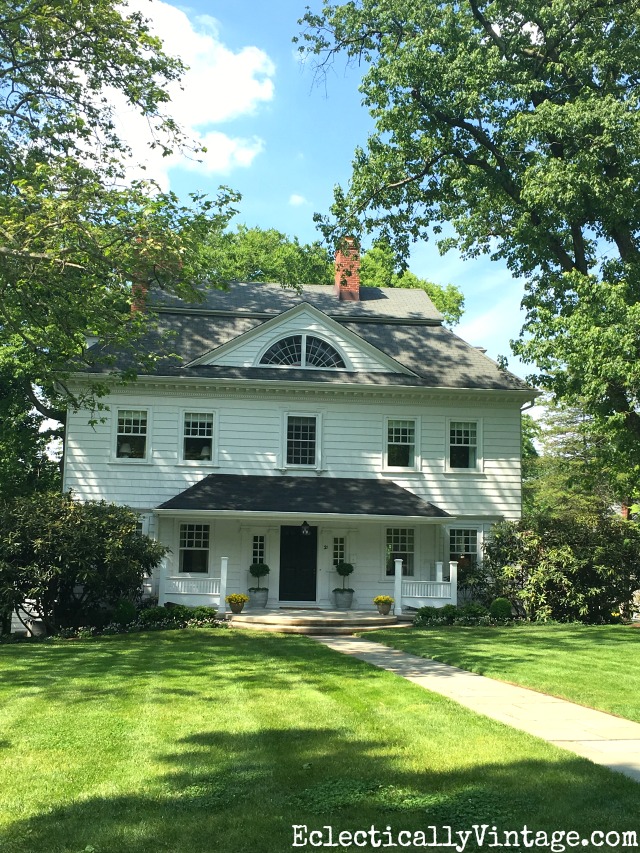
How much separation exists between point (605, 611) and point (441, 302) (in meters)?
27.1

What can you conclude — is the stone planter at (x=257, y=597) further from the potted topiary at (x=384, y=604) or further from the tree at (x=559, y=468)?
the tree at (x=559, y=468)

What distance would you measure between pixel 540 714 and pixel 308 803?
4043 mm

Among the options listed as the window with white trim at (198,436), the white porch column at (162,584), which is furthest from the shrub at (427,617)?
the window with white trim at (198,436)

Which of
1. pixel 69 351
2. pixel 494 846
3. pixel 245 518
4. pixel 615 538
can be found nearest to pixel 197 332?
pixel 245 518

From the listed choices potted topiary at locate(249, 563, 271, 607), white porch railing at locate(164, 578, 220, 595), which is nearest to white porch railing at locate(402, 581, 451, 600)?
potted topiary at locate(249, 563, 271, 607)

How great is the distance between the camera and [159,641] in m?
15.6

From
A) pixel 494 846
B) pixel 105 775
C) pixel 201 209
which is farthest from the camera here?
pixel 201 209

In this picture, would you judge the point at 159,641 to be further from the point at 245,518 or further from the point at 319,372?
the point at 319,372

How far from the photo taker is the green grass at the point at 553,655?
9.63 meters

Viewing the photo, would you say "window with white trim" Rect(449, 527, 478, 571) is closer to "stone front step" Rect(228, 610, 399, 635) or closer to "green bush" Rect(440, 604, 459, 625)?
"green bush" Rect(440, 604, 459, 625)

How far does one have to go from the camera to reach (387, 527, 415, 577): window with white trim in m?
22.4

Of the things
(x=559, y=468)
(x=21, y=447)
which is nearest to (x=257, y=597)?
(x=21, y=447)

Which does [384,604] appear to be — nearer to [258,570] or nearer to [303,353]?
[258,570]

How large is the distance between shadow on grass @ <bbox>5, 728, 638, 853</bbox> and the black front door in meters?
15.7
